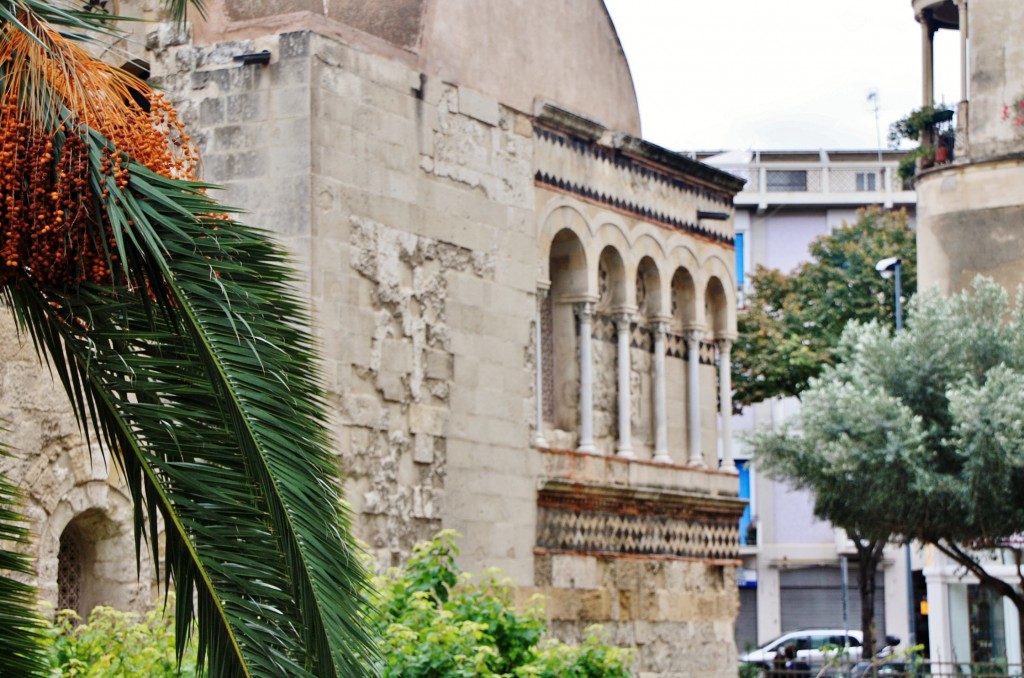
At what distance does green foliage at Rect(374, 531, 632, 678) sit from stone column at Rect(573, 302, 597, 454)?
4.68 m

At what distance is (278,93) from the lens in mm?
14031

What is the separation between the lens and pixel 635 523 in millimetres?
17781

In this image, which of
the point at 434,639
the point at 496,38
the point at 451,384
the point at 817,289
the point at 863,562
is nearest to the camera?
the point at 434,639

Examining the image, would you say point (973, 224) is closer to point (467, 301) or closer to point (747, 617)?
point (467, 301)

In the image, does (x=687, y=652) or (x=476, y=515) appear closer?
(x=476, y=515)

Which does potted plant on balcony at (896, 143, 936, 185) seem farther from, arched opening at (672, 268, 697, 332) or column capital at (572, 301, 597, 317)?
column capital at (572, 301, 597, 317)

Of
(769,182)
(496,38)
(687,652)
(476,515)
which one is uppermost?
(769,182)

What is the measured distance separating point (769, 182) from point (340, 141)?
33.5 metres

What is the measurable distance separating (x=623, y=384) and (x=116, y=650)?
27.9 feet

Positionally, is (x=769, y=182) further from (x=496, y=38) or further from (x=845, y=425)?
(x=496, y=38)

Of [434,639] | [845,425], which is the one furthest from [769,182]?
[434,639]

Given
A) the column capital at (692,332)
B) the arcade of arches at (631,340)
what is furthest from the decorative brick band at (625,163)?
the column capital at (692,332)

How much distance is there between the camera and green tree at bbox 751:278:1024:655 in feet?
70.8

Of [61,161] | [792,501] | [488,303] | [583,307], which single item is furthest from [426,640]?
[792,501]
